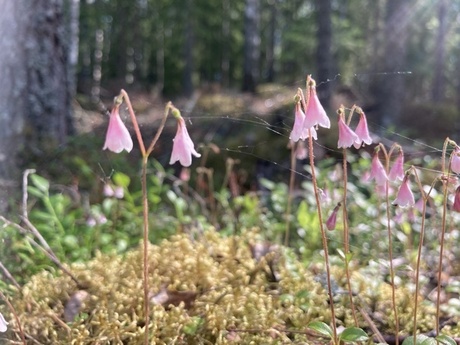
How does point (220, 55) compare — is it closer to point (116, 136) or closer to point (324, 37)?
point (324, 37)

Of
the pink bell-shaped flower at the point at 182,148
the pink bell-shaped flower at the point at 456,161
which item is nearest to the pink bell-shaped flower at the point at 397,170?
the pink bell-shaped flower at the point at 456,161

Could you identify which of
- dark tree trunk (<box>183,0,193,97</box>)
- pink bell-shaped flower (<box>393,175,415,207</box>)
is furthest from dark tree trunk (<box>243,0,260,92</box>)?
pink bell-shaped flower (<box>393,175,415,207</box>)

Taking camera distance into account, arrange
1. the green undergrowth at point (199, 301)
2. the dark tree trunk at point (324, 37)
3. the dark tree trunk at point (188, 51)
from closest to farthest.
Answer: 1. the green undergrowth at point (199, 301)
2. the dark tree trunk at point (324, 37)
3. the dark tree trunk at point (188, 51)

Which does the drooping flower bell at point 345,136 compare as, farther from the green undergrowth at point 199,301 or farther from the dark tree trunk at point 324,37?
the dark tree trunk at point 324,37

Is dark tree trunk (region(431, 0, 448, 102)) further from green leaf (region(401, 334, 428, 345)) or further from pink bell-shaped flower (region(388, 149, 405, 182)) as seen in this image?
green leaf (region(401, 334, 428, 345))

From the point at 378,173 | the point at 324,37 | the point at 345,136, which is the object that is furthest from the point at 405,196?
the point at 324,37

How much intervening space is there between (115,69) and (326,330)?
34.7 metres

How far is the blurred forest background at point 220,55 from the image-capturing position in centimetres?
544

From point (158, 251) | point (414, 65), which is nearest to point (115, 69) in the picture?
point (414, 65)

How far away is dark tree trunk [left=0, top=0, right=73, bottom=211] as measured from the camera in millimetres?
5227

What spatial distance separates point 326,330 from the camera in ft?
4.57

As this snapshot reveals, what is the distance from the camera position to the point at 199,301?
77.7 inches

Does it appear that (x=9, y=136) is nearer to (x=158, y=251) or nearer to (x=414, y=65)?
(x=158, y=251)

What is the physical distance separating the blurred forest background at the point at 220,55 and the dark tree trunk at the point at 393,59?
22mm
